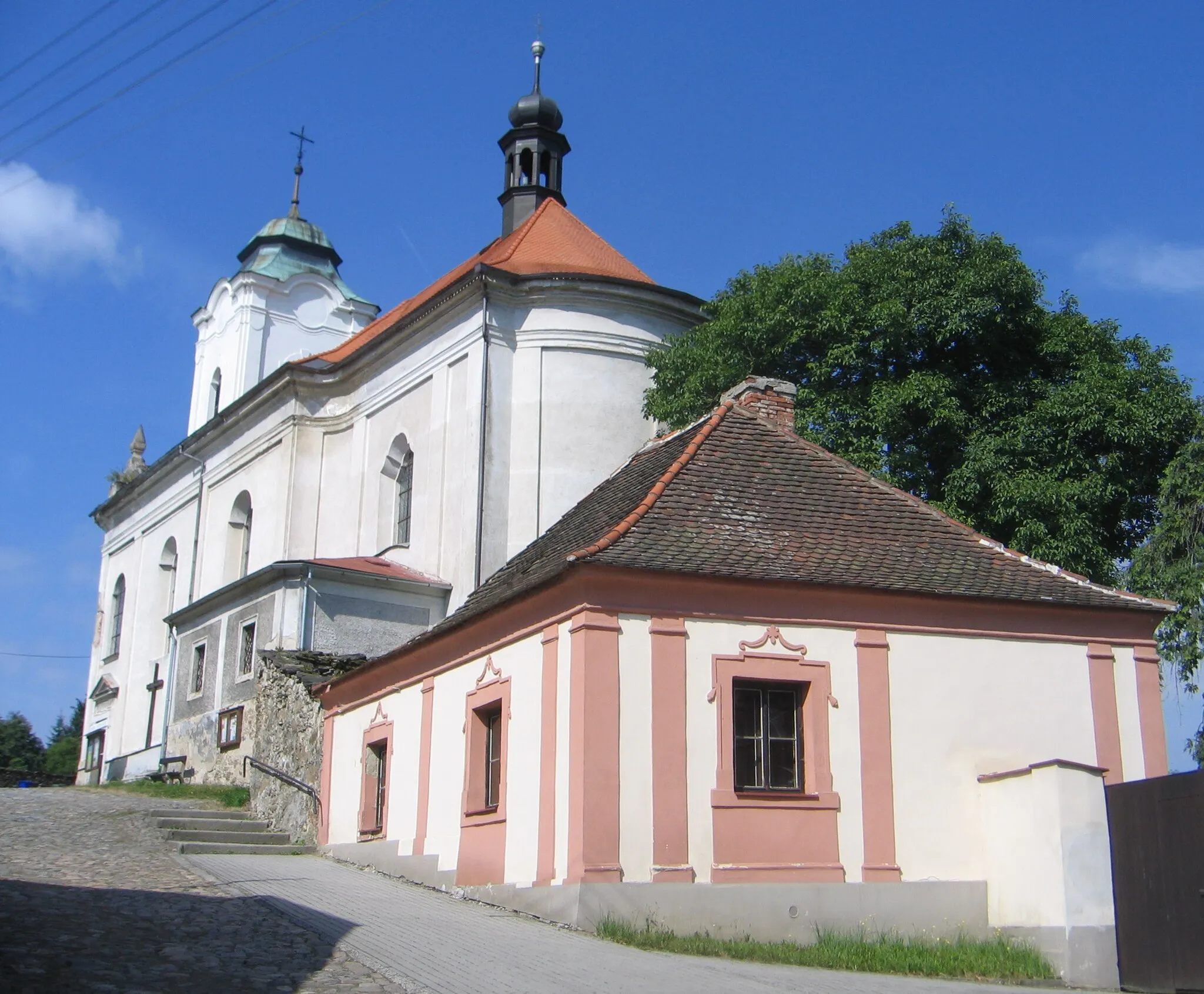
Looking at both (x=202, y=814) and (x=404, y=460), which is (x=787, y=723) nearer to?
(x=202, y=814)

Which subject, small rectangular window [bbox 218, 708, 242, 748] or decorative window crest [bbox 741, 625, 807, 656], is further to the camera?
small rectangular window [bbox 218, 708, 242, 748]

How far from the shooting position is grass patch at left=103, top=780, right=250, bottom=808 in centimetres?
2166

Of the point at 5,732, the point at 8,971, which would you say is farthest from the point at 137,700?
the point at 5,732

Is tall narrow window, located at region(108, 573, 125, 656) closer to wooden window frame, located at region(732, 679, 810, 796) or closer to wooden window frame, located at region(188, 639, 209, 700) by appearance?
wooden window frame, located at region(188, 639, 209, 700)

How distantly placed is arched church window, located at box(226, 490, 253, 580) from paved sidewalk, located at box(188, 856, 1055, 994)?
21.4m

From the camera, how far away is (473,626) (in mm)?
15180

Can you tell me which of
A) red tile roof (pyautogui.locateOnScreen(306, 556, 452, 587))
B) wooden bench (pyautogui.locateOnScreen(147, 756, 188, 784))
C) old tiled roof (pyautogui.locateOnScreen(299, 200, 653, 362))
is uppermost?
old tiled roof (pyautogui.locateOnScreen(299, 200, 653, 362))

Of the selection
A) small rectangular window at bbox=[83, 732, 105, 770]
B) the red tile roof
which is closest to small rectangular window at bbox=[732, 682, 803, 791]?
the red tile roof

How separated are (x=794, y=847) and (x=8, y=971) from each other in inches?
278

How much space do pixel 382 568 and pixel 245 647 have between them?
293 centimetres

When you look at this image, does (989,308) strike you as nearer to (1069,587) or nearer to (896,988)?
(1069,587)

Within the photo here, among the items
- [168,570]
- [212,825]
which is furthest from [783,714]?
[168,570]

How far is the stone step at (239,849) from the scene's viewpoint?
17250 mm

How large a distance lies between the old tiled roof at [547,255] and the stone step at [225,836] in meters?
12.2
